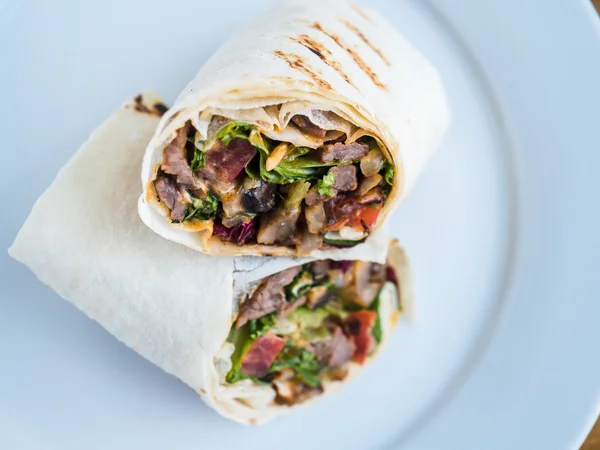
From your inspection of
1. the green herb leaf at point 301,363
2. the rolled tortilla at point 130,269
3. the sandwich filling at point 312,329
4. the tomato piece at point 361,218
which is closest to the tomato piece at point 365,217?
the tomato piece at point 361,218

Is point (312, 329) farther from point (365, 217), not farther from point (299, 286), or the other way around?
point (365, 217)

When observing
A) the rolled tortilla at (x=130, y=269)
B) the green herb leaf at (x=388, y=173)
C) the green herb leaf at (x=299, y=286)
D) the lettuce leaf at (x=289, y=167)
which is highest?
the green herb leaf at (x=388, y=173)

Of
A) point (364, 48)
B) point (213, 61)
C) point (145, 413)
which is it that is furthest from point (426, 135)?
point (145, 413)

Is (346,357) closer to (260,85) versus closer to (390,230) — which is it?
(390,230)

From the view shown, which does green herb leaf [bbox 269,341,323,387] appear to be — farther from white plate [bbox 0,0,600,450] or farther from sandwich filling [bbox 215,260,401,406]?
white plate [bbox 0,0,600,450]

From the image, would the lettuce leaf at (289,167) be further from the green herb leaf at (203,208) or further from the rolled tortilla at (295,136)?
the green herb leaf at (203,208)

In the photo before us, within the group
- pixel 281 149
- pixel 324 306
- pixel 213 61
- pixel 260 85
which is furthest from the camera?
pixel 324 306
